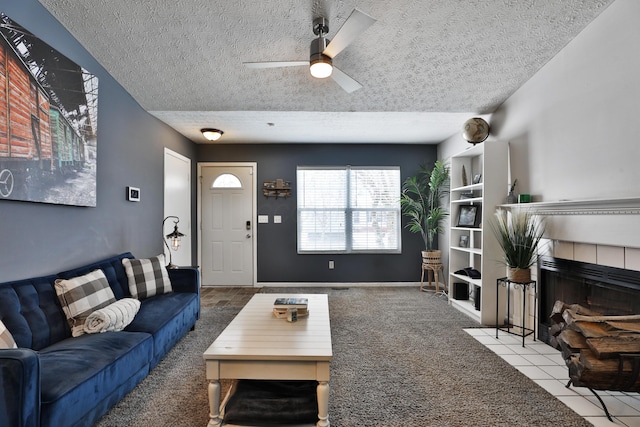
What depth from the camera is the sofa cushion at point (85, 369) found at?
1374 millimetres

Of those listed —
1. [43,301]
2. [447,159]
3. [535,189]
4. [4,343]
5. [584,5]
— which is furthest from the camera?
[447,159]

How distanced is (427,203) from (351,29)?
3615mm

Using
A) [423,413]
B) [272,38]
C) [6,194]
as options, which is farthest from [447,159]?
[6,194]

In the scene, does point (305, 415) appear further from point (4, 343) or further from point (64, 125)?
point (64, 125)

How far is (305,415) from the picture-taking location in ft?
5.20

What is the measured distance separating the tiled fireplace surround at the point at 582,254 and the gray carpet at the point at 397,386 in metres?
0.15

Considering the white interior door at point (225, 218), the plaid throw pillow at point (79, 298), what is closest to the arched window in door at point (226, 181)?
the white interior door at point (225, 218)

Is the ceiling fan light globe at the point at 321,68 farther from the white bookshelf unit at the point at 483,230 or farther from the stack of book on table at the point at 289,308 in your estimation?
the white bookshelf unit at the point at 483,230

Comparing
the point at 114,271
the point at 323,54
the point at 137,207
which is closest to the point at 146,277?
the point at 114,271

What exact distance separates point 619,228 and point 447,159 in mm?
2864

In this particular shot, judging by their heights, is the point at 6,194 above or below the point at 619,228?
above

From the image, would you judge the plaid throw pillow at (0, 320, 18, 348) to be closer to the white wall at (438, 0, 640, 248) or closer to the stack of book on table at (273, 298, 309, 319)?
the stack of book on table at (273, 298, 309, 319)

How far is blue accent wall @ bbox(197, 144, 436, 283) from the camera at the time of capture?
5.20 metres

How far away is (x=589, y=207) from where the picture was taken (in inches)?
87.1
